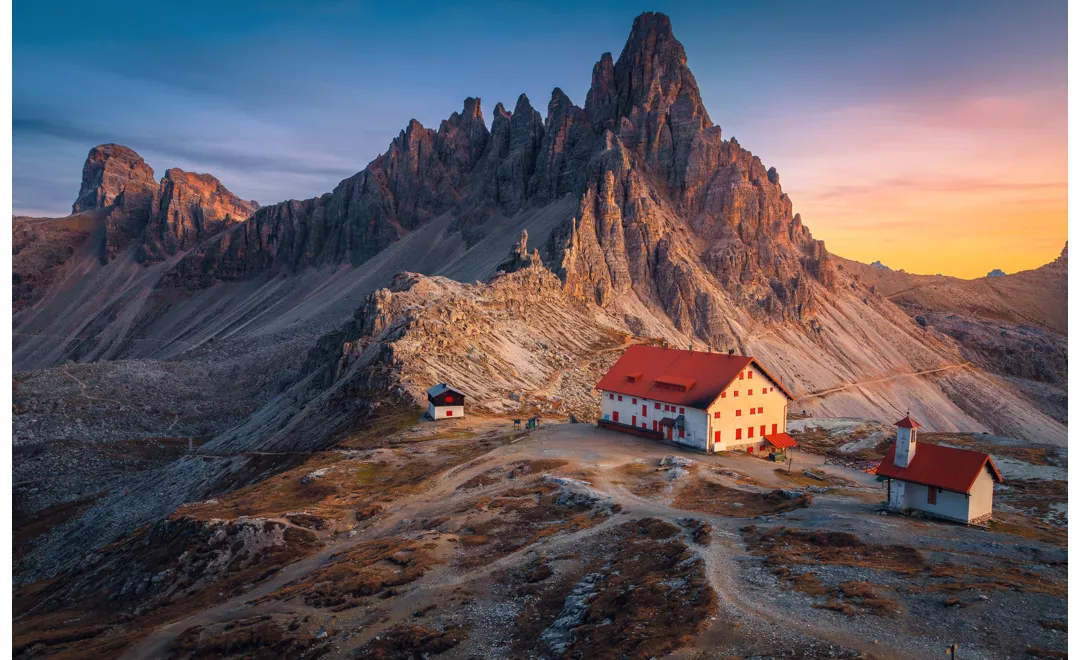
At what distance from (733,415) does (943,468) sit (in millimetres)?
21128

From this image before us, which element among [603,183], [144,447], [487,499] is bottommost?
[144,447]

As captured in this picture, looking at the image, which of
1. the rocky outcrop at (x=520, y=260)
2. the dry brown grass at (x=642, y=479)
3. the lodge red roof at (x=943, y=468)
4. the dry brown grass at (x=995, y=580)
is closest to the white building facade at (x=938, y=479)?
the lodge red roof at (x=943, y=468)

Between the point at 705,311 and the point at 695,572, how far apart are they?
151009 mm

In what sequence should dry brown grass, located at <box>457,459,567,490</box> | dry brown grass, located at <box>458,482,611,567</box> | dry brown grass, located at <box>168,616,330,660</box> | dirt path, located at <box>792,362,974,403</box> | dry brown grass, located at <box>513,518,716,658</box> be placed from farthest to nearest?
dirt path, located at <box>792,362,974,403</box>, dry brown grass, located at <box>457,459,567,490</box>, dry brown grass, located at <box>458,482,611,567</box>, dry brown grass, located at <box>168,616,330,660</box>, dry brown grass, located at <box>513,518,716,658</box>

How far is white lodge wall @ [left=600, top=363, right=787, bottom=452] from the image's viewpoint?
60.3 m

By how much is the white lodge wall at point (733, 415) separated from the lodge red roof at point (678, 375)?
61 cm

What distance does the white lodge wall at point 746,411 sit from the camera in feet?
199

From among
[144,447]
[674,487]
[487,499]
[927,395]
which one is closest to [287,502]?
[487,499]

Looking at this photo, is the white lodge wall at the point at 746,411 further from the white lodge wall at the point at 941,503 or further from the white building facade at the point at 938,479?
the white lodge wall at the point at 941,503

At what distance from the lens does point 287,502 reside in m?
54.1

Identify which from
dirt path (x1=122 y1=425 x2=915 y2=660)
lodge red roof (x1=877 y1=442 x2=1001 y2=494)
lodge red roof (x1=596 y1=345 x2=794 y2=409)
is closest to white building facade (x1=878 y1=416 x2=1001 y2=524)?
lodge red roof (x1=877 y1=442 x2=1001 y2=494)

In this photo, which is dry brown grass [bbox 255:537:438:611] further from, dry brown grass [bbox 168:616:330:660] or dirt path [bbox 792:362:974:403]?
dirt path [bbox 792:362:974:403]

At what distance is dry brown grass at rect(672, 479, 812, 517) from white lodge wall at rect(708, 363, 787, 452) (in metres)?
12.2

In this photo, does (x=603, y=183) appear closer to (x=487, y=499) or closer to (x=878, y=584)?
(x=487, y=499)
